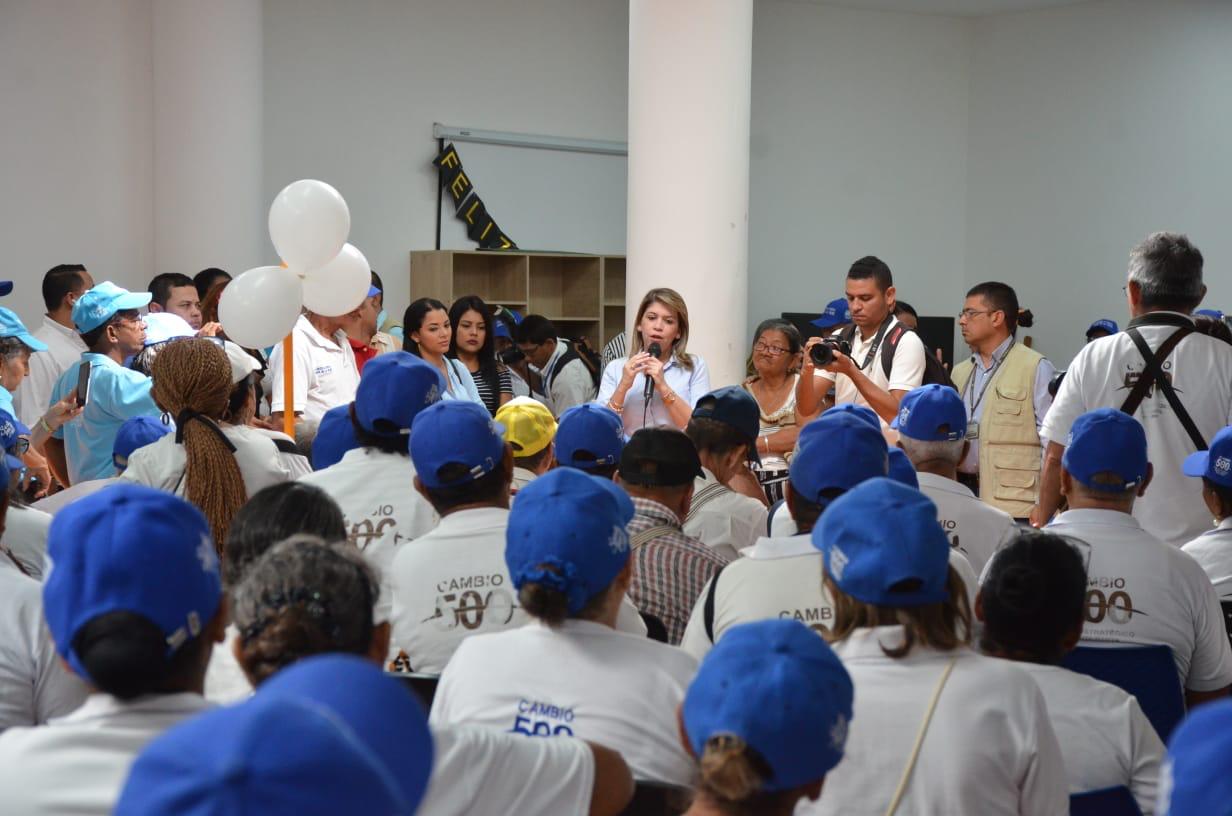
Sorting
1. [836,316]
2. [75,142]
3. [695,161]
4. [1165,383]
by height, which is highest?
[75,142]

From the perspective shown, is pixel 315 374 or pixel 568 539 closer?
pixel 568 539

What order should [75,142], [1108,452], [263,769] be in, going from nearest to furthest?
[263,769] → [1108,452] → [75,142]

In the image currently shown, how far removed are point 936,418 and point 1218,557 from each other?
757mm

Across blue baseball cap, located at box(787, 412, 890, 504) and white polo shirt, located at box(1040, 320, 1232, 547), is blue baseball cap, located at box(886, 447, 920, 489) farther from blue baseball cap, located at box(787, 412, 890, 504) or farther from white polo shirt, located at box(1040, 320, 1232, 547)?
white polo shirt, located at box(1040, 320, 1232, 547)

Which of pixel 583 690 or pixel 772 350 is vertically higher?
pixel 772 350

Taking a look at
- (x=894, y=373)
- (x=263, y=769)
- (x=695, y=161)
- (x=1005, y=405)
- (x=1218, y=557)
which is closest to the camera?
(x=263, y=769)

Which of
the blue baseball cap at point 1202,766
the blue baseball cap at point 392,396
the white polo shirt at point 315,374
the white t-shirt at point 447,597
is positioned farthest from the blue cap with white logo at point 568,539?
the white polo shirt at point 315,374

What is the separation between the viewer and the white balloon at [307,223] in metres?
4.36

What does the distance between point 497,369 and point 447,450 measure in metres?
3.50

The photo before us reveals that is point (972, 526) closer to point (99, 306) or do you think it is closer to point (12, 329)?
point (99, 306)

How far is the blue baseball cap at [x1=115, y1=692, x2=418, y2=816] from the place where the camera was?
2.51 feet

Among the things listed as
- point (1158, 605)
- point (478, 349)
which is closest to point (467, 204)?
point (478, 349)

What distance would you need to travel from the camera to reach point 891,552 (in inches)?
68.6

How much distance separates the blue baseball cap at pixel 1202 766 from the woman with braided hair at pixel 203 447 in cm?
253
